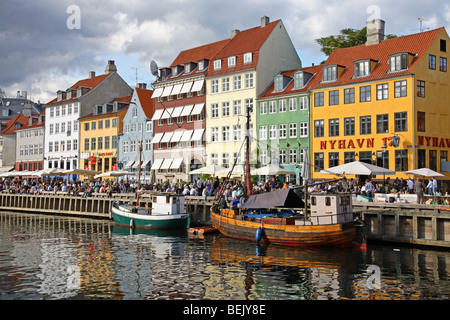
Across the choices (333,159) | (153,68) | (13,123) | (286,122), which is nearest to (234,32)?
(153,68)

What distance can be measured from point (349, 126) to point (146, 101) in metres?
32.7

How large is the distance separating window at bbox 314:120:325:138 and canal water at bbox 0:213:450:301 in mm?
22112

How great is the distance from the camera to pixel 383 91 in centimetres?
4572

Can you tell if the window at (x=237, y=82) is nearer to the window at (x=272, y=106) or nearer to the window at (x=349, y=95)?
the window at (x=272, y=106)

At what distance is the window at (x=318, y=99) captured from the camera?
5019 cm

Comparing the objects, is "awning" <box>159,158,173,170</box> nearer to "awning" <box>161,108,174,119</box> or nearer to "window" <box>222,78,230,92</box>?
"awning" <box>161,108,174,119</box>

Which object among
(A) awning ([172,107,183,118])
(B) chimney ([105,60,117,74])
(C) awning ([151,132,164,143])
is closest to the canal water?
(A) awning ([172,107,183,118])

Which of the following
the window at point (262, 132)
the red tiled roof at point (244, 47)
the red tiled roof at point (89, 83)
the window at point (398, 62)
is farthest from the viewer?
the red tiled roof at point (89, 83)

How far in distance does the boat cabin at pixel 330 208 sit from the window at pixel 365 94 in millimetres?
21685

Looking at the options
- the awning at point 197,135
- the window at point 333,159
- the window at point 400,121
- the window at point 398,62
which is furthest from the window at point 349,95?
the awning at point 197,135

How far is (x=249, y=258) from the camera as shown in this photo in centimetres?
2453

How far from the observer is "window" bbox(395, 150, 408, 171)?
43281 mm

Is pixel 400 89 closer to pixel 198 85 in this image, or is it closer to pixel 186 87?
pixel 198 85

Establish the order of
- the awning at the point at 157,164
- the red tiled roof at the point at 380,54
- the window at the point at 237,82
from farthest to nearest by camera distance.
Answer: the awning at the point at 157,164 < the window at the point at 237,82 < the red tiled roof at the point at 380,54
